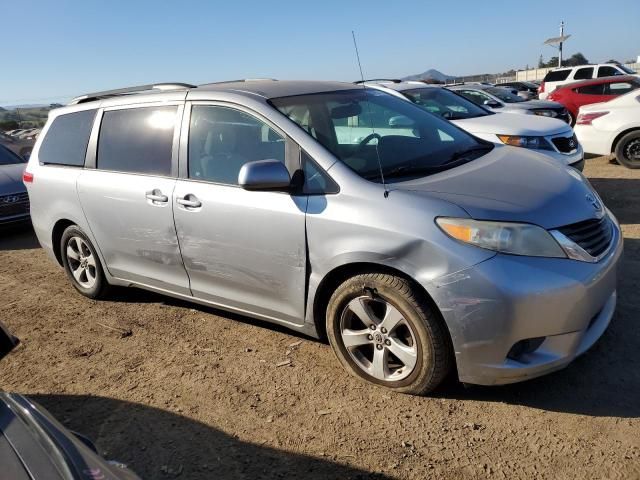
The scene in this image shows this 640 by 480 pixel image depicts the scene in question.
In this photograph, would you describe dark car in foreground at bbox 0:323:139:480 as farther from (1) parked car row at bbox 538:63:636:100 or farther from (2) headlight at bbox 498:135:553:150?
(1) parked car row at bbox 538:63:636:100

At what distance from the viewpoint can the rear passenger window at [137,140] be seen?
13.3 feet

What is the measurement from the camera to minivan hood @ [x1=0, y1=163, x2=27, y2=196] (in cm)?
805

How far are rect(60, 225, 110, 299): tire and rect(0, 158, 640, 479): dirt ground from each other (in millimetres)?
575

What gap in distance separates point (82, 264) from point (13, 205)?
3.83 m

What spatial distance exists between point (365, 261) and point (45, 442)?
1.80 meters

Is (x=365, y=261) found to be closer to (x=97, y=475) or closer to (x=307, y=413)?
(x=307, y=413)

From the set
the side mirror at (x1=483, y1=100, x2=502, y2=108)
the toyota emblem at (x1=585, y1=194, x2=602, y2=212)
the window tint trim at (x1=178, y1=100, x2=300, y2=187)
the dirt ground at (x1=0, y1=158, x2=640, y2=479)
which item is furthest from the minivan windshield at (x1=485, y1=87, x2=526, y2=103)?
the window tint trim at (x1=178, y1=100, x2=300, y2=187)

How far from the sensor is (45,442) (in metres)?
1.65

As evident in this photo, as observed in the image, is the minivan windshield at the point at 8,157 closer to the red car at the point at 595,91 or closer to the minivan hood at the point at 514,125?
the minivan hood at the point at 514,125

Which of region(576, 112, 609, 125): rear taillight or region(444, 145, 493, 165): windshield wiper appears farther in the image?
region(576, 112, 609, 125): rear taillight

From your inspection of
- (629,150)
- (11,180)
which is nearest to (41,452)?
(11,180)

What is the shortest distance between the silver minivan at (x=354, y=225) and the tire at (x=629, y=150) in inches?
248

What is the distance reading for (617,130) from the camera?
9250mm

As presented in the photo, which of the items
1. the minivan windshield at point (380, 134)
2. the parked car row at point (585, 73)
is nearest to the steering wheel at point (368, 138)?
the minivan windshield at point (380, 134)
